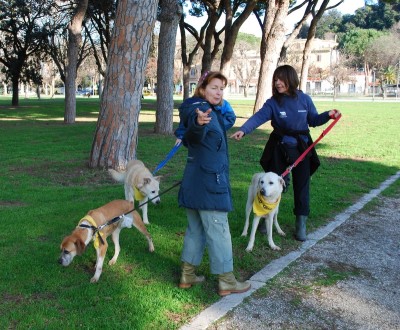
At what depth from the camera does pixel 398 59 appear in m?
70.4

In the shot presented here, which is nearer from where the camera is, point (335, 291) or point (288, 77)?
→ point (335, 291)

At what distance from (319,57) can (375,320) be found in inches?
4038

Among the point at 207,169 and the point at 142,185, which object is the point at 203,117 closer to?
the point at 207,169

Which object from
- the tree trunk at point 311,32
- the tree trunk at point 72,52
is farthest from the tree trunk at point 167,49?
the tree trunk at point 311,32

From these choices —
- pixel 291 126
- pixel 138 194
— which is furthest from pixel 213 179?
pixel 138 194

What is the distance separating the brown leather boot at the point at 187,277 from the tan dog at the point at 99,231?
2.38ft

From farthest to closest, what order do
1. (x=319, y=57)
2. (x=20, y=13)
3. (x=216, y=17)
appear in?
(x=319, y=57), (x=20, y=13), (x=216, y=17)

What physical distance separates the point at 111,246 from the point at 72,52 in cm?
1626

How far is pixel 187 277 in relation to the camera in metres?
4.00

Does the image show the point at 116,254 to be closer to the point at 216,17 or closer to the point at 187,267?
the point at 187,267

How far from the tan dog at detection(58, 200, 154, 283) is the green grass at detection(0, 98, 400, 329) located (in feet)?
0.64

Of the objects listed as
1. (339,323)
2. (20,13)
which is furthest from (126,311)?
(20,13)

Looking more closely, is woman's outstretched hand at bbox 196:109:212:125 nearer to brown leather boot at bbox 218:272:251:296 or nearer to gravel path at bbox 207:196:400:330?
brown leather boot at bbox 218:272:251:296

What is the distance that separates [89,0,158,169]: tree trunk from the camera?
8.37 metres
